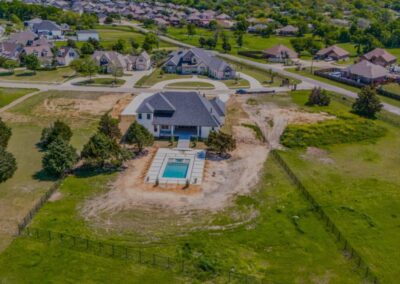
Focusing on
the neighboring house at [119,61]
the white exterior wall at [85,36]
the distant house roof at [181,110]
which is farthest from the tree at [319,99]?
the white exterior wall at [85,36]

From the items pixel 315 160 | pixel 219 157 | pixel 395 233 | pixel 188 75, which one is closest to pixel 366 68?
pixel 188 75

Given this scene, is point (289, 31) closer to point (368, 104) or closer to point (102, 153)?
point (368, 104)

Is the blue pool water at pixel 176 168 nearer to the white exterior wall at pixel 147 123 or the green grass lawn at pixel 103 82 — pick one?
the white exterior wall at pixel 147 123

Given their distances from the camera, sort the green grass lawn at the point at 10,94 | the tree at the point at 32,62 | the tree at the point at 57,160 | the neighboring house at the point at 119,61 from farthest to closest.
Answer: the neighboring house at the point at 119,61
the tree at the point at 32,62
the green grass lawn at the point at 10,94
the tree at the point at 57,160

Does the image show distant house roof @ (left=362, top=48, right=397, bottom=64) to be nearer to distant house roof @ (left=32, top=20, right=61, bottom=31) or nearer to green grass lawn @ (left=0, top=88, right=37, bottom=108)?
green grass lawn @ (left=0, top=88, right=37, bottom=108)

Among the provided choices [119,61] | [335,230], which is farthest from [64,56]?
[335,230]

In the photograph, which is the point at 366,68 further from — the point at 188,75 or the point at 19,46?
the point at 19,46
